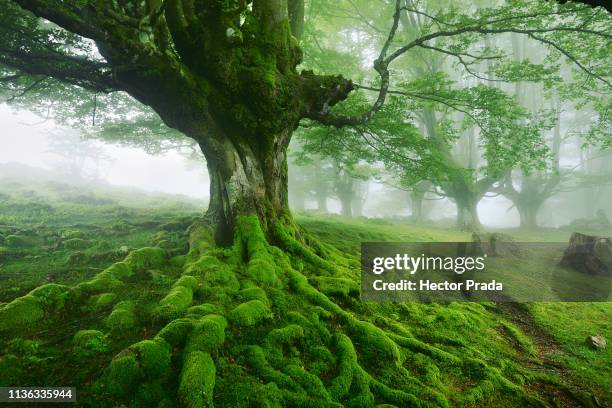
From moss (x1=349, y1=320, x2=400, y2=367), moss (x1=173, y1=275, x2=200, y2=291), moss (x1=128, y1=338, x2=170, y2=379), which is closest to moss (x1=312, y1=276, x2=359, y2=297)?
moss (x1=349, y1=320, x2=400, y2=367)

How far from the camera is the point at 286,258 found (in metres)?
6.71

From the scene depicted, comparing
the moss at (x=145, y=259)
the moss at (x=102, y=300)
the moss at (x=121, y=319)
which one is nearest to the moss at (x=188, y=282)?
the moss at (x=121, y=319)

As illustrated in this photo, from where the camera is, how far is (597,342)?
6.00 m

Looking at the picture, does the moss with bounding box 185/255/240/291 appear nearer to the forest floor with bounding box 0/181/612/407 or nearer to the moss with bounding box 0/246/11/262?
the forest floor with bounding box 0/181/612/407

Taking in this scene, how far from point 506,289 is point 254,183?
7717mm

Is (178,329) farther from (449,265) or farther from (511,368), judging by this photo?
(449,265)

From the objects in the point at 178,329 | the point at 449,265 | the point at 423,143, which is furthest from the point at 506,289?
the point at 178,329

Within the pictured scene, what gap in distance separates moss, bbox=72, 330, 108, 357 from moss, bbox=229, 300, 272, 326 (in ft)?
5.32

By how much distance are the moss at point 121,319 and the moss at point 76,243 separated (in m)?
5.88

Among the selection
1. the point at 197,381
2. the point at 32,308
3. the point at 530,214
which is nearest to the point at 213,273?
the point at 197,381

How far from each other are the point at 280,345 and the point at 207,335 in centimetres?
101

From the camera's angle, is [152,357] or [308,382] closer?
[152,357]

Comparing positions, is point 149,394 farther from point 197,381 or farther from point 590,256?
point 590,256

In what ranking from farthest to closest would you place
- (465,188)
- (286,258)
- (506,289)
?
(465,188) → (506,289) → (286,258)
